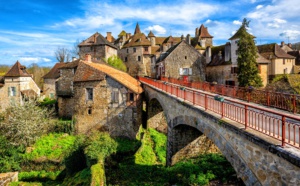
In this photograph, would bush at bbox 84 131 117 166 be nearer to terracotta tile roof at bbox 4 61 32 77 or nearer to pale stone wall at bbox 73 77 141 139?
pale stone wall at bbox 73 77 141 139

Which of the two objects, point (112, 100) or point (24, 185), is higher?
point (112, 100)

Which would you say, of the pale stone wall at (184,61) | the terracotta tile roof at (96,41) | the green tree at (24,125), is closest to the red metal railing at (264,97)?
the pale stone wall at (184,61)

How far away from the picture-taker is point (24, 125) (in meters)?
23.4

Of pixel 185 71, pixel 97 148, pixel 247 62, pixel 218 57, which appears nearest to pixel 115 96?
pixel 97 148

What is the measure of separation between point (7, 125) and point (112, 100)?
11.8m

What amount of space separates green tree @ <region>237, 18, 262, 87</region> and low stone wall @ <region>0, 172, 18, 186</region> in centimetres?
2633

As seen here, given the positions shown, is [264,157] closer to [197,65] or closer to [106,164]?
[106,164]

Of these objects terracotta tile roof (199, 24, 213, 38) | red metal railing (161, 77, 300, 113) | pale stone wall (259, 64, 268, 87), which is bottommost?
red metal railing (161, 77, 300, 113)

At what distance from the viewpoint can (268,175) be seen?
5.35 m

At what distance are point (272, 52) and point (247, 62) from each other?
337 inches

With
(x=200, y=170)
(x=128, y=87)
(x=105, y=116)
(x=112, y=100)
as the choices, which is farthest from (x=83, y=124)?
(x=200, y=170)

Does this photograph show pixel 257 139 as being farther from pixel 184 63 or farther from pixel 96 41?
pixel 96 41

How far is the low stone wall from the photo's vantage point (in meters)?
18.6

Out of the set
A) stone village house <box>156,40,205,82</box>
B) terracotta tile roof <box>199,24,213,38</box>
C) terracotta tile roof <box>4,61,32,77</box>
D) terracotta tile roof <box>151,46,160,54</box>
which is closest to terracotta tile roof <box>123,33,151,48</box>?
terracotta tile roof <box>151,46,160,54</box>
